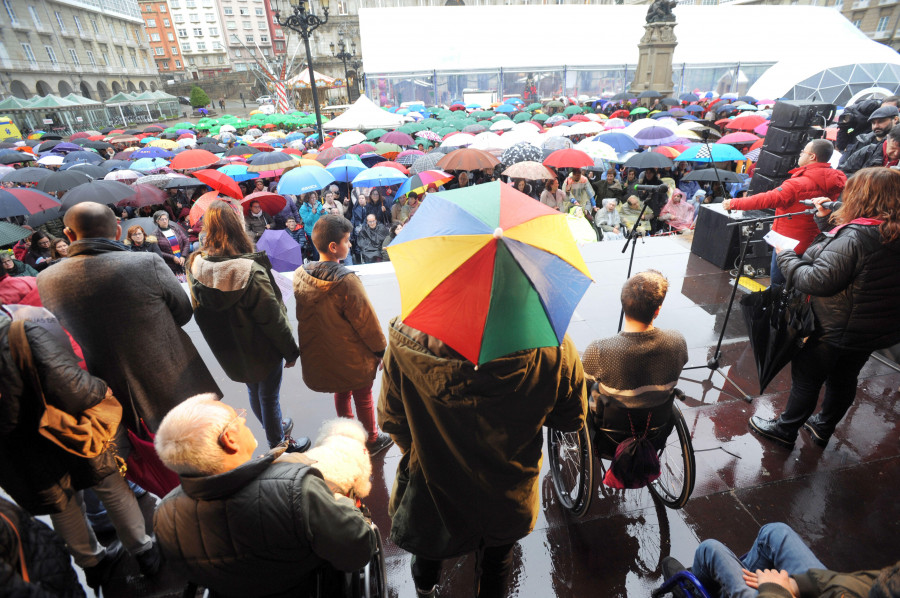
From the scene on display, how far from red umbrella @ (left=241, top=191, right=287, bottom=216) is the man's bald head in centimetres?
533

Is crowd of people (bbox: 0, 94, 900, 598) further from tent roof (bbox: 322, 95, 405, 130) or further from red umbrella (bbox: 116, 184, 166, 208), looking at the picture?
tent roof (bbox: 322, 95, 405, 130)

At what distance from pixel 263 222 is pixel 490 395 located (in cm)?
689

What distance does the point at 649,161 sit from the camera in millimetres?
8703

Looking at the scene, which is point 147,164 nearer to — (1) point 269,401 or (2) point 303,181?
(2) point 303,181

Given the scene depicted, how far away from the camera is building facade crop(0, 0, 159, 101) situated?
39.8m

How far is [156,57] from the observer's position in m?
74.6

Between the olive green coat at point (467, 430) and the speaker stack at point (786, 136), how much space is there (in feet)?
16.9

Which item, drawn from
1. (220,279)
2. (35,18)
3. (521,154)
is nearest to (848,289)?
(220,279)

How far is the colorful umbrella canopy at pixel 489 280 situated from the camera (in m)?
1.34

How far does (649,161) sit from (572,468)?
770cm

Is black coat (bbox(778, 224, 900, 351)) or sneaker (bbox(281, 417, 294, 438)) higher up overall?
black coat (bbox(778, 224, 900, 351))

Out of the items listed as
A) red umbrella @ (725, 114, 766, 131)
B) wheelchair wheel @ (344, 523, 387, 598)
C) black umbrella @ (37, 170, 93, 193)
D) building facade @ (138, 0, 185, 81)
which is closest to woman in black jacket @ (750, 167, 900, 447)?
wheelchair wheel @ (344, 523, 387, 598)

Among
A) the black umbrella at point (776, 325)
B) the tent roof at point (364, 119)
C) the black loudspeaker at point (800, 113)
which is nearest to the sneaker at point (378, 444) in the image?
the black umbrella at point (776, 325)

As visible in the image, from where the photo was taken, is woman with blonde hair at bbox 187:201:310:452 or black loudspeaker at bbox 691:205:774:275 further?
black loudspeaker at bbox 691:205:774:275
